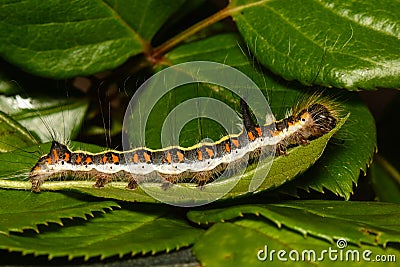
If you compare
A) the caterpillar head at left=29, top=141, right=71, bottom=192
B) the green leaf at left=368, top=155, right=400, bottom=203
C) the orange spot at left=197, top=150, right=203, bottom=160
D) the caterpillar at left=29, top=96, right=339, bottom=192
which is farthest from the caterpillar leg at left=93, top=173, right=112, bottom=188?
the green leaf at left=368, top=155, right=400, bottom=203

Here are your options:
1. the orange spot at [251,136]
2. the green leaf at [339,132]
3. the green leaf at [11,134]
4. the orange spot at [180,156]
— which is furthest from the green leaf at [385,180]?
the green leaf at [11,134]

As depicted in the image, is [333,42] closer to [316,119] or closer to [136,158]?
[316,119]

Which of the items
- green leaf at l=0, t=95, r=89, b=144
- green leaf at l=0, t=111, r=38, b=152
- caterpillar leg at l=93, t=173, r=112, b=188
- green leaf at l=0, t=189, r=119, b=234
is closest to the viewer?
green leaf at l=0, t=189, r=119, b=234

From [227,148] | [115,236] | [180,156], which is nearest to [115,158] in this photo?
[180,156]

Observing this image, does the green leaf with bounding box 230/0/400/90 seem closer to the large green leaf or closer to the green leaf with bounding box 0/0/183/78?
the large green leaf

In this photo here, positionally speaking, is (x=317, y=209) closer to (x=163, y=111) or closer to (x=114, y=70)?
(x=163, y=111)

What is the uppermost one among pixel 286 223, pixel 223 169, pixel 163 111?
pixel 163 111

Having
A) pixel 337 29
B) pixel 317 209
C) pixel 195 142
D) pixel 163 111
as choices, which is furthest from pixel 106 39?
pixel 317 209
